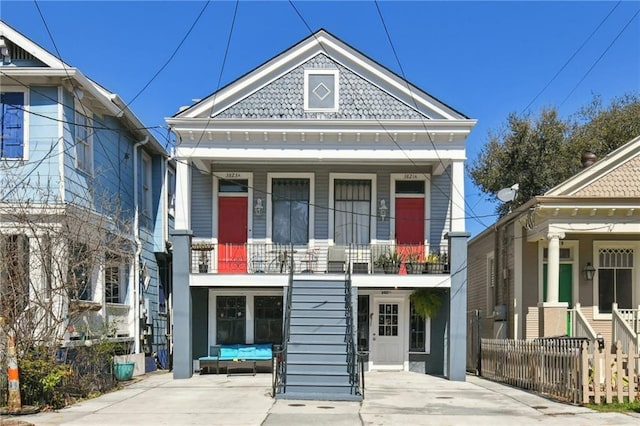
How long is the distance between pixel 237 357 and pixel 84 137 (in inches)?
259

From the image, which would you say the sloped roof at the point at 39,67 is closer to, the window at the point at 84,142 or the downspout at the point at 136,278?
the window at the point at 84,142

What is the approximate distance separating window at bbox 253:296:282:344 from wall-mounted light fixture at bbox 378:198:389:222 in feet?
11.7

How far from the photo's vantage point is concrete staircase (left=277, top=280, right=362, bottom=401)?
1270cm

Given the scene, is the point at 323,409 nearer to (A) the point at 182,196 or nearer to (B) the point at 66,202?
(B) the point at 66,202

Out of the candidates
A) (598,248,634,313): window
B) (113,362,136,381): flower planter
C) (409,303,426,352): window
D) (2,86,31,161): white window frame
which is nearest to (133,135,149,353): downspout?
(113,362,136,381): flower planter

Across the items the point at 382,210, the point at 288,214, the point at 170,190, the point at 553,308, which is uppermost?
the point at 170,190

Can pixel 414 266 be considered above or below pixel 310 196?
below

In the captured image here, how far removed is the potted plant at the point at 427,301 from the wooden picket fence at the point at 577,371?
3338 millimetres

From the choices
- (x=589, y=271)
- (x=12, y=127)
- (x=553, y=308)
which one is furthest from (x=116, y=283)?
(x=589, y=271)

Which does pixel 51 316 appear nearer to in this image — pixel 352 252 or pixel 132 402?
pixel 132 402

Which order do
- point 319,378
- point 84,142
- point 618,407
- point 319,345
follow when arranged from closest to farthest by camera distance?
point 618,407, point 319,378, point 319,345, point 84,142

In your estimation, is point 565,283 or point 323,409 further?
point 565,283

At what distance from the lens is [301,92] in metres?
17.7

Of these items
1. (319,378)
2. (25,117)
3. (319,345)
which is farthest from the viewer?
(319,345)
